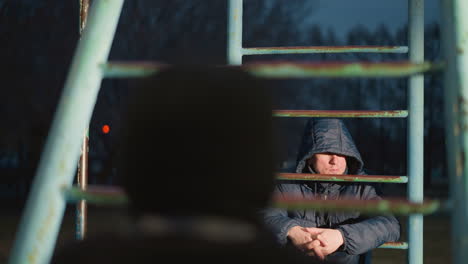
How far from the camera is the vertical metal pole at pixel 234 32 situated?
273 cm

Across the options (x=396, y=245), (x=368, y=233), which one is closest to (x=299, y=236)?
(x=368, y=233)

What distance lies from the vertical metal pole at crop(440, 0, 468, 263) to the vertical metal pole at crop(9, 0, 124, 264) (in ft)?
1.88

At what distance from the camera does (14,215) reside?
12930 mm

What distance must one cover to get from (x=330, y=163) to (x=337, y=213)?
0.23m

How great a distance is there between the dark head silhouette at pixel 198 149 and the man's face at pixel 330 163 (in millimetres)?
2351

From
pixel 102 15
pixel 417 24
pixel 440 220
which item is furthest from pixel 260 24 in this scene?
pixel 102 15

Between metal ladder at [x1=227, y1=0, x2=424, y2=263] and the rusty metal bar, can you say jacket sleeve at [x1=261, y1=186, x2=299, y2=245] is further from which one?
the rusty metal bar

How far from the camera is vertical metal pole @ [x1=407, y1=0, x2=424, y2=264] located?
2.59m

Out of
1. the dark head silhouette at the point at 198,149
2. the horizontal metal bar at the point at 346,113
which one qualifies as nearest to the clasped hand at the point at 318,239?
the horizontal metal bar at the point at 346,113

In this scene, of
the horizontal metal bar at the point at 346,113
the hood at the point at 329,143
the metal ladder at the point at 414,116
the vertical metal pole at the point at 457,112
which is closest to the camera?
the vertical metal pole at the point at 457,112

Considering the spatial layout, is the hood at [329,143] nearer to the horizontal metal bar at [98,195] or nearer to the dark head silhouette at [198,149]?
the horizontal metal bar at [98,195]

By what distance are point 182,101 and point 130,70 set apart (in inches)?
19.1

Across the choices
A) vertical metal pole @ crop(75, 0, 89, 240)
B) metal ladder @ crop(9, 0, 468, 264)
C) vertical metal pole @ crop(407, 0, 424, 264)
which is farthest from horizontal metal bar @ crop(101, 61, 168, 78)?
vertical metal pole @ crop(407, 0, 424, 264)

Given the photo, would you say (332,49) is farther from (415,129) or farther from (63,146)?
(63,146)
